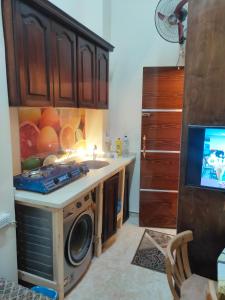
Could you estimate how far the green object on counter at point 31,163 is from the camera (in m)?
2.16

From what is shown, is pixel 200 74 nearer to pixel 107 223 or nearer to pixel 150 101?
pixel 150 101

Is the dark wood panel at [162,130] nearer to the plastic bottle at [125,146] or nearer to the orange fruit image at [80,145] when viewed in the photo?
the plastic bottle at [125,146]

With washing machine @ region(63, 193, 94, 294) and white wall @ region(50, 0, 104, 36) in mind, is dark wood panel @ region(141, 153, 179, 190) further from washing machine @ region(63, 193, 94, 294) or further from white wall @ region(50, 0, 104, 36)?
white wall @ region(50, 0, 104, 36)

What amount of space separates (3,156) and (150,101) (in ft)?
6.20

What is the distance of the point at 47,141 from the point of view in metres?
2.47

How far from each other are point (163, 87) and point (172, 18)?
2.38 feet

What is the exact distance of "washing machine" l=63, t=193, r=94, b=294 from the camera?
6.25ft

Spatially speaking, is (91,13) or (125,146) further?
(125,146)

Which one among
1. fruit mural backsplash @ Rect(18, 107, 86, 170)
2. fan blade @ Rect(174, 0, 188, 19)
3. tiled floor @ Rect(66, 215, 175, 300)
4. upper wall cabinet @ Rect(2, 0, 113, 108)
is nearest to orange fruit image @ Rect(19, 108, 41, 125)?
fruit mural backsplash @ Rect(18, 107, 86, 170)

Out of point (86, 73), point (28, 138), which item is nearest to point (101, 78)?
point (86, 73)

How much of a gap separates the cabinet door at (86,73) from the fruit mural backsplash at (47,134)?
0.33 m

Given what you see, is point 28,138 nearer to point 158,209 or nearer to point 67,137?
point 67,137

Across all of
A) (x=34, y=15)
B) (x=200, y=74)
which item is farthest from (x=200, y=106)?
(x=34, y=15)

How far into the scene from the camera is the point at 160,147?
297 cm
